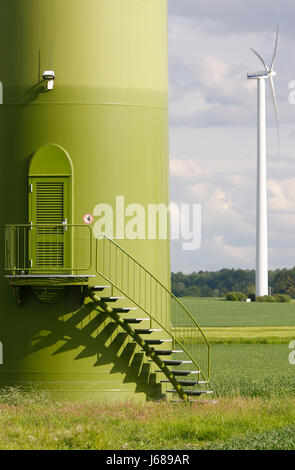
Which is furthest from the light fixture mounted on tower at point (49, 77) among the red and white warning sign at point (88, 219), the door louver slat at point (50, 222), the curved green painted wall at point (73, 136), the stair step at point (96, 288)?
the stair step at point (96, 288)

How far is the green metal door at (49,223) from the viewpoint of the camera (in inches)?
1085

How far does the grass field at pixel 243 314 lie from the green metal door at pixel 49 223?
45762mm

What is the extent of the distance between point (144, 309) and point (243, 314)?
5874 cm

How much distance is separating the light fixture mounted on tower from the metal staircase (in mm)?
4515

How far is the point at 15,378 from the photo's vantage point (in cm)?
2816

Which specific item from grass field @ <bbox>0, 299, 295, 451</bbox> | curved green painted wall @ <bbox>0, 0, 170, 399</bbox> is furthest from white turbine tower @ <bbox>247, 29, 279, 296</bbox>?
curved green painted wall @ <bbox>0, 0, 170, 399</bbox>

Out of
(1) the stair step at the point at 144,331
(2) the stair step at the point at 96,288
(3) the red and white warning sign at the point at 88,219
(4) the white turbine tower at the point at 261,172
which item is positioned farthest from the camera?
(4) the white turbine tower at the point at 261,172

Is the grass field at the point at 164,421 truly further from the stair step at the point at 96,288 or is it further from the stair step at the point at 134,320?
the stair step at the point at 96,288

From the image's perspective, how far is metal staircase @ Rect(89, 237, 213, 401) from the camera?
90.3 ft

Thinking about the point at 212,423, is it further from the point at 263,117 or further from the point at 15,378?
the point at 263,117

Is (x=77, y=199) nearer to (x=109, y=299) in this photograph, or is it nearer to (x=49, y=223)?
(x=49, y=223)

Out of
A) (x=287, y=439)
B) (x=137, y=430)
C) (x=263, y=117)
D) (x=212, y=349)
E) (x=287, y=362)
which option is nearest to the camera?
(x=287, y=439)

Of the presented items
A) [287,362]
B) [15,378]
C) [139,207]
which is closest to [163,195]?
[139,207]

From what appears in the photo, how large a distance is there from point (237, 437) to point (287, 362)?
72.6ft
